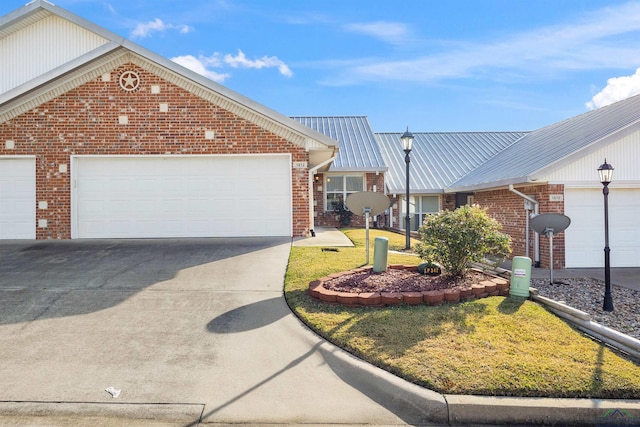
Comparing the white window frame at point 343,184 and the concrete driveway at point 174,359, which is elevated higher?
the white window frame at point 343,184

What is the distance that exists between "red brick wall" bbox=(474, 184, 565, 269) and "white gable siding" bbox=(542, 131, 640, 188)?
0.32 meters

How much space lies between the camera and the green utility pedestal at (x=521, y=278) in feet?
21.8

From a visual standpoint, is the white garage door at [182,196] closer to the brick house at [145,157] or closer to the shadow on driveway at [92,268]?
the brick house at [145,157]

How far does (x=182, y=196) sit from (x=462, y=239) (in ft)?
25.6

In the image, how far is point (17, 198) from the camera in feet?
37.3

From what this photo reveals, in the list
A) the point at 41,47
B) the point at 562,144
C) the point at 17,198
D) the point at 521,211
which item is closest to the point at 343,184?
the point at 521,211

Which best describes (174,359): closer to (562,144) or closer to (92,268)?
(92,268)

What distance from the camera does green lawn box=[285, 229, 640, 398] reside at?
400 cm

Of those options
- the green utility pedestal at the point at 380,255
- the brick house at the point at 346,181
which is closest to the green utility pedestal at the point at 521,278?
the green utility pedestal at the point at 380,255

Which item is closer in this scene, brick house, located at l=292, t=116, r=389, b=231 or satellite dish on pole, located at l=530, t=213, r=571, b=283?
satellite dish on pole, located at l=530, t=213, r=571, b=283

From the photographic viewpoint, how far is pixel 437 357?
445 cm

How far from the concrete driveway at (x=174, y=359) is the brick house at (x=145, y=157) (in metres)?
3.89

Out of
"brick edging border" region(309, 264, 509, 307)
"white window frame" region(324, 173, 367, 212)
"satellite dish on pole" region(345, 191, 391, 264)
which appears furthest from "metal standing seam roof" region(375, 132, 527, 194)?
"brick edging border" region(309, 264, 509, 307)

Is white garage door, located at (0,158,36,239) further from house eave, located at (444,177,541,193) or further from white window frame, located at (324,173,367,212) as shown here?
house eave, located at (444,177,541,193)
